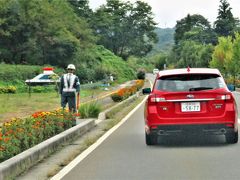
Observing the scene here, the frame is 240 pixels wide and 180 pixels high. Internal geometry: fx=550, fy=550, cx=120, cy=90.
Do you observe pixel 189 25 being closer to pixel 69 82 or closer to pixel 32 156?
pixel 69 82

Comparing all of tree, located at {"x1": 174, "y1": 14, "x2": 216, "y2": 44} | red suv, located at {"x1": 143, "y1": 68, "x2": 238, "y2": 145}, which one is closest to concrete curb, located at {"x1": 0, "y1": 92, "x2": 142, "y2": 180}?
red suv, located at {"x1": 143, "y1": 68, "x2": 238, "y2": 145}

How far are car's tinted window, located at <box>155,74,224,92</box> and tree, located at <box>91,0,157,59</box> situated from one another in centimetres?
10348

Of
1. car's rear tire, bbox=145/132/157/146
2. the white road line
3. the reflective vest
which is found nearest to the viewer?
the white road line

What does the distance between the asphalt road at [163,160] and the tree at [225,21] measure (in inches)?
4828

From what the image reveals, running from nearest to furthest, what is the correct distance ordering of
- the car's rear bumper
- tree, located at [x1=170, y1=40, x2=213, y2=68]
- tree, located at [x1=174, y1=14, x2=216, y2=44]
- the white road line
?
the white road line → the car's rear bumper → tree, located at [x1=170, y1=40, x2=213, y2=68] → tree, located at [x1=174, y1=14, x2=216, y2=44]

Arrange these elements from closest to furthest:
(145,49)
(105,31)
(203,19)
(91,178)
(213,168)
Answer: (91,178), (213,168), (105,31), (145,49), (203,19)

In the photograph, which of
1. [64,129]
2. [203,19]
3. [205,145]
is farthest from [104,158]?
[203,19]

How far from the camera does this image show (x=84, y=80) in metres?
62.6

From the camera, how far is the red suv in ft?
36.3

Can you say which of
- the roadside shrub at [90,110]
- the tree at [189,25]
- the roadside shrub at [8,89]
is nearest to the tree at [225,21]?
the tree at [189,25]

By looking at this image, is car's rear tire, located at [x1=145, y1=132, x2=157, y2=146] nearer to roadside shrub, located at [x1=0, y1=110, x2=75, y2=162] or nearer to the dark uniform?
roadside shrub, located at [x1=0, y1=110, x2=75, y2=162]

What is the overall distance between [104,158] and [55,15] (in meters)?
50.8

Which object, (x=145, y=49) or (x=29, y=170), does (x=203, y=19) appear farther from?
(x=29, y=170)

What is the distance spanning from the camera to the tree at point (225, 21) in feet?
433
